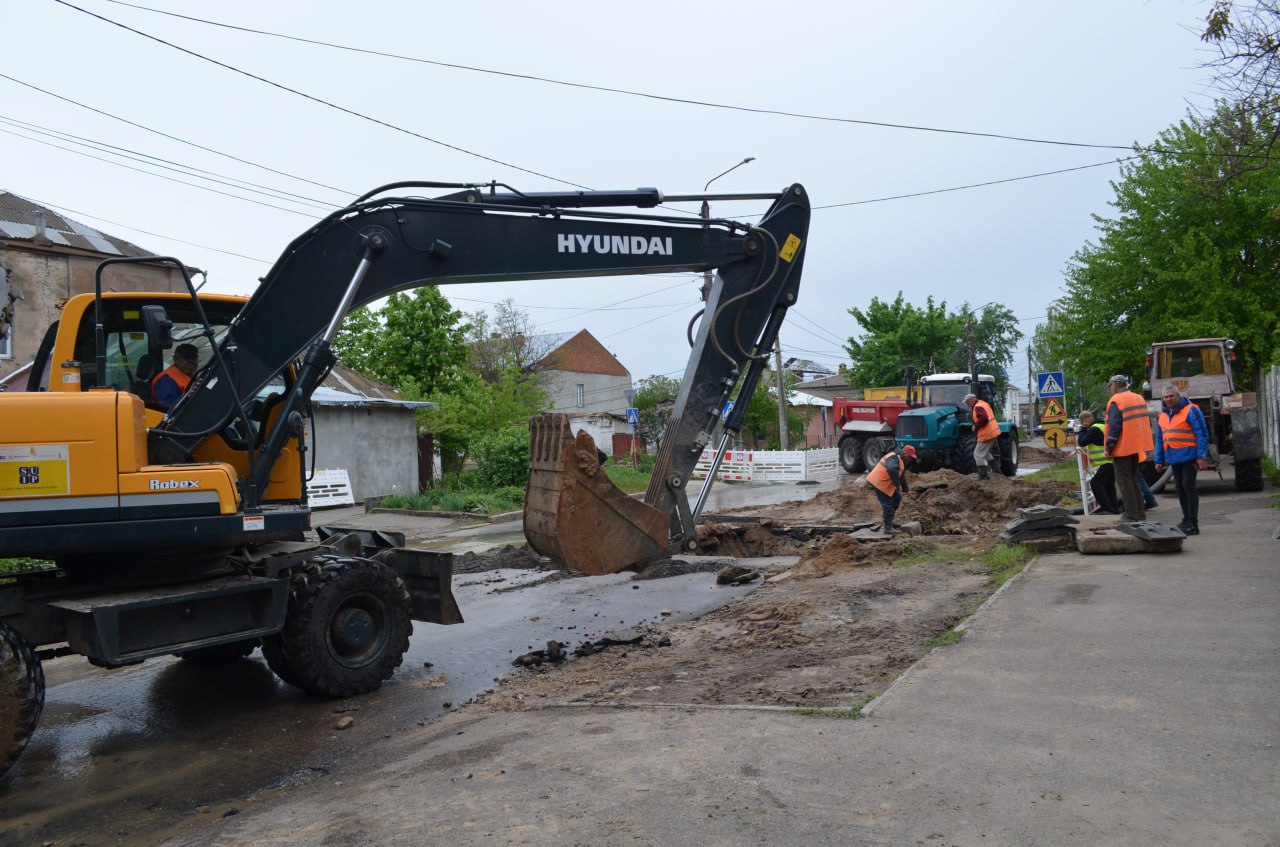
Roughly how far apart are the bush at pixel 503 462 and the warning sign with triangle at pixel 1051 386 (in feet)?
40.6

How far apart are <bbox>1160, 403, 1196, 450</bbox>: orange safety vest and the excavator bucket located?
640cm

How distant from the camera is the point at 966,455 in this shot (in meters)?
21.7

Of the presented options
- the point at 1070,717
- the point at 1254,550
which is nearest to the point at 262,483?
the point at 1070,717

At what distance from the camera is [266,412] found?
7.10 meters

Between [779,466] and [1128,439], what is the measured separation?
62.5 ft

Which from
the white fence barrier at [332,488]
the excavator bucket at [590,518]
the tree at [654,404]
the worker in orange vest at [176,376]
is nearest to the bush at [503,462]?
the white fence barrier at [332,488]

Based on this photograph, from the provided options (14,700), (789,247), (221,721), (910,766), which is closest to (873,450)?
(789,247)

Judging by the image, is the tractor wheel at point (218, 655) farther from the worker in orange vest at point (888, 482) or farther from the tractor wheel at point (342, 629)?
the worker in orange vest at point (888, 482)

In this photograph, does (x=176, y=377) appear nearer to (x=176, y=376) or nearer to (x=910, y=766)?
(x=176, y=376)

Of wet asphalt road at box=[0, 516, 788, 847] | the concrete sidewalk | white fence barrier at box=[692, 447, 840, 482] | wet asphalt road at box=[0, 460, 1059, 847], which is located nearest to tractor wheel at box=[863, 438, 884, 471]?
white fence barrier at box=[692, 447, 840, 482]

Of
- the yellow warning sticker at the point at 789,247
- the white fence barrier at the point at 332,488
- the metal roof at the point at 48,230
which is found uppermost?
the metal roof at the point at 48,230

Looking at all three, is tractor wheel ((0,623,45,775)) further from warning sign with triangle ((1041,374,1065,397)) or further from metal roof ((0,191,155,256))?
metal roof ((0,191,155,256))

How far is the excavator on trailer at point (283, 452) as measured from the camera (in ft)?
18.8

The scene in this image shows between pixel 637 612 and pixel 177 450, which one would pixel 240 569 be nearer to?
pixel 177 450
